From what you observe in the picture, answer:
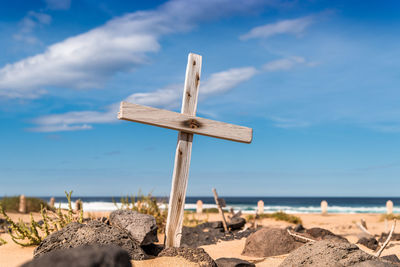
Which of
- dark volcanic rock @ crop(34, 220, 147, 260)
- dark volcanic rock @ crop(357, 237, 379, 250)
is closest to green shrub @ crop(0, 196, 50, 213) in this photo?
dark volcanic rock @ crop(34, 220, 147, 260)

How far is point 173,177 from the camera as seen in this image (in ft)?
20.5

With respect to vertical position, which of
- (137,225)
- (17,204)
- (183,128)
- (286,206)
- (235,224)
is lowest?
(286,206)

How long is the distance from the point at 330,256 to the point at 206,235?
597cm

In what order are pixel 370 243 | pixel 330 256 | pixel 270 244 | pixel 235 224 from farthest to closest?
pixel 235 224 < pixel 370 243 < pixel 270 244 < pixel 330 256

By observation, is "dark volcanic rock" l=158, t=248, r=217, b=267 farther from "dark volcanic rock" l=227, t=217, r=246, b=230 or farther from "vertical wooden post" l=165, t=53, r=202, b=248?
"dark volcanic rock" l=227, t=217, r=246, b=230

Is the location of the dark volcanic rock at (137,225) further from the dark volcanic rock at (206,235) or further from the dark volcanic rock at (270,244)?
the dark volcanic rock at (206,235)

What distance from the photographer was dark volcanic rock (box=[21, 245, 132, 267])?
6.88 feet

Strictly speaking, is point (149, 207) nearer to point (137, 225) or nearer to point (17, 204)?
point (137, 225)

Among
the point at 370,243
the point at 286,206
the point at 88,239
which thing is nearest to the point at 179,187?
the point at 88,239

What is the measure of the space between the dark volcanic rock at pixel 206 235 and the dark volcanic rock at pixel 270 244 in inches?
75.4

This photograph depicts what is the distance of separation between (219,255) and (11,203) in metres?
19.4

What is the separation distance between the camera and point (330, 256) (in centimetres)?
510

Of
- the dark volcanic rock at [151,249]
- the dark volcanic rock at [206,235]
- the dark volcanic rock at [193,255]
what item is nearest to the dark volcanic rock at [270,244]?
the dark volcanic rock at [206,235]

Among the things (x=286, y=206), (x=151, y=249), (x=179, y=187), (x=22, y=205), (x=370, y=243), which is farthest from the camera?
(x=286, y=206)
